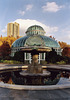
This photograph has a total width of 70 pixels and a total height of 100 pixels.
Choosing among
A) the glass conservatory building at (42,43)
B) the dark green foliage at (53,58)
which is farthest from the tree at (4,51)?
the dark green foliage at (53,58)

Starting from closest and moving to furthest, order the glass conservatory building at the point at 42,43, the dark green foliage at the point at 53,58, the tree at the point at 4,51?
the dark green foliage at the point at 53,58, the glass conservatory building at the point at 42,43, the tree at the point at 4,51

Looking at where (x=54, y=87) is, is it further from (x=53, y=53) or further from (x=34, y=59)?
(x=53, y=53)

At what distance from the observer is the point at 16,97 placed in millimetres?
5320

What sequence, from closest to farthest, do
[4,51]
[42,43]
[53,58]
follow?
[53,58] → [42,43] → [4,51]

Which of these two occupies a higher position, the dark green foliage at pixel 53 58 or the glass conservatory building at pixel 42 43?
the glass conservatory building at pixel 42 43

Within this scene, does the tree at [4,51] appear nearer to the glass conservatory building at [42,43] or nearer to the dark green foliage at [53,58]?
the glass conservatory building at [42,43]

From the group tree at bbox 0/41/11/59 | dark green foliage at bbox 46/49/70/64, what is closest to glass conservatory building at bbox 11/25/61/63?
dark green foliage at bbox 46/49/70/64

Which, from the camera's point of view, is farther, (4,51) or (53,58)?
(4,51)

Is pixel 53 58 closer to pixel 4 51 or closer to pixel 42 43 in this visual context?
pixel 42 43

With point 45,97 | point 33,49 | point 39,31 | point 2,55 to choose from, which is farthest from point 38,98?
point 39,31

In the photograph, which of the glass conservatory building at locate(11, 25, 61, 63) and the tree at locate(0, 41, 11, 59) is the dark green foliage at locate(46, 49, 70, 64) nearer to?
the glass conservatory building at locate(11, 25, 61, 63)

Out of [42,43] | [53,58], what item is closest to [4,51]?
[42,43]

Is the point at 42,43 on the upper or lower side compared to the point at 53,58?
upper

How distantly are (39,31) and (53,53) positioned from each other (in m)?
17.6
